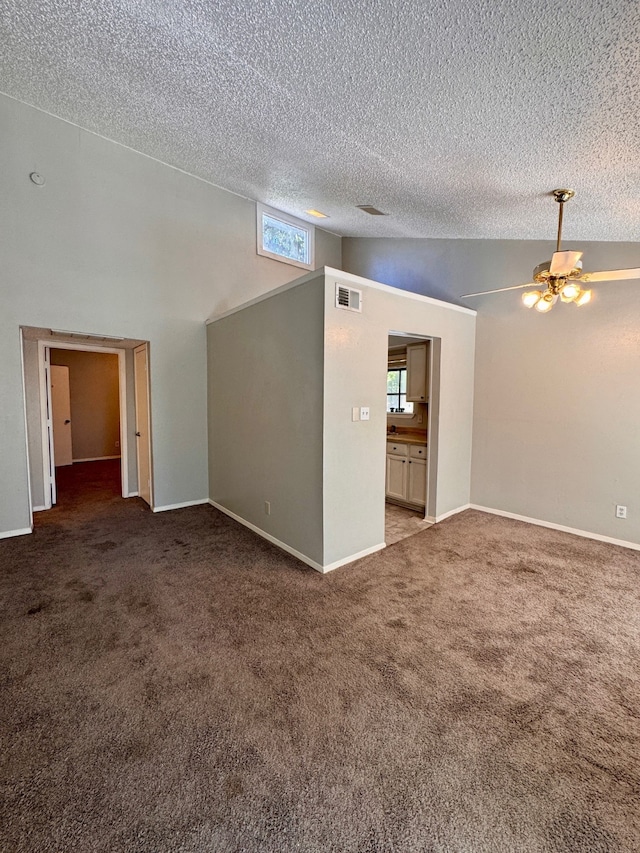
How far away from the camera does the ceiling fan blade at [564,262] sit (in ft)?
8.91

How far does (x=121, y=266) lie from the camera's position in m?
4.37

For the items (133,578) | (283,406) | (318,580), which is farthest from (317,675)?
(283,406)

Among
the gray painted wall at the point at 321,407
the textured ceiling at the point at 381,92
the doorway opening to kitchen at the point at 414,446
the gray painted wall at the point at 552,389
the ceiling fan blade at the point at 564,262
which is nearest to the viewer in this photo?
the textured ceiling at the point at 381,92

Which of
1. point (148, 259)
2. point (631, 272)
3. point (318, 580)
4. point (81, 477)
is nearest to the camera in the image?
point (318, 580)

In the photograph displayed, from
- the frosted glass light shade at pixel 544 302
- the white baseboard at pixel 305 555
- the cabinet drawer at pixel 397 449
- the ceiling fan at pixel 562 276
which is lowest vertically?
the white baseboard at pixel 305 555

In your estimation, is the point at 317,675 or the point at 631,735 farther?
the point at 317,675

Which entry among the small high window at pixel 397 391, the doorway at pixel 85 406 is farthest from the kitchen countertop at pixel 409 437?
the doorway at pixel 85 406

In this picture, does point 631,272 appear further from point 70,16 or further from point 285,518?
point 70,16

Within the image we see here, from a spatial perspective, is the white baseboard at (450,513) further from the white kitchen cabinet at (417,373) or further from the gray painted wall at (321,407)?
the white kitchen cabinet at (417,373)

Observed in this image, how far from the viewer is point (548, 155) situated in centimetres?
248

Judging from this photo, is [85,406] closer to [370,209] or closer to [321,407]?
[370,209]

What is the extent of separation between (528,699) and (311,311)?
292 centimetres

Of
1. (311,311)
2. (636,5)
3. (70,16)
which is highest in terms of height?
(70,16)

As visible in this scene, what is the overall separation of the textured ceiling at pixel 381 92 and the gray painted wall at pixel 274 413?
131 centimetres
